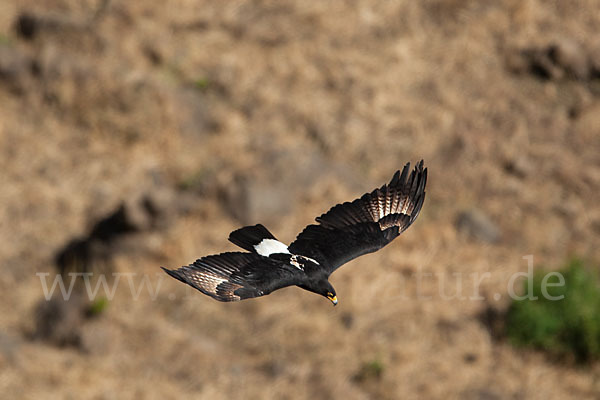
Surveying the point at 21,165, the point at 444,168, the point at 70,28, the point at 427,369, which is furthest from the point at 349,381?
the point at 70,28

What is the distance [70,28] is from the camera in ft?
57.3

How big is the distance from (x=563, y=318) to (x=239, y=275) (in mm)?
9861

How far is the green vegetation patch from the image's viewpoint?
1484 cm

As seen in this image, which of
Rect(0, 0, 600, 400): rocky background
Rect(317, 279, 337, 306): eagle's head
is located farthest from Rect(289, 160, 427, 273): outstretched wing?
Rect(0, 0, 600, 400): rocky background

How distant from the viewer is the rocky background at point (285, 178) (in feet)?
45.9

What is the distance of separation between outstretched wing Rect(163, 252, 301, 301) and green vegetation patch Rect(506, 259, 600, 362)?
9123mm

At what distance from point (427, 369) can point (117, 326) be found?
17.1 ft

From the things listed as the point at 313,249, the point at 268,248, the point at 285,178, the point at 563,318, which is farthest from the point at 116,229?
the point at 563,318

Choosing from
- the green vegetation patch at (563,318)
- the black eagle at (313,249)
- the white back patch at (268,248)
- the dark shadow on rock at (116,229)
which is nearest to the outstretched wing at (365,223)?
the black eagle at (313,249)

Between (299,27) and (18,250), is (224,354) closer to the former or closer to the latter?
(18,250)

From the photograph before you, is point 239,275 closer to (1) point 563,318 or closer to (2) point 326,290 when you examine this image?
(2) point 326,290

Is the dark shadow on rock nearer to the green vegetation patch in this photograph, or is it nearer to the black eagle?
the green vegetation patch

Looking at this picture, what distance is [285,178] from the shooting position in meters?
15.8

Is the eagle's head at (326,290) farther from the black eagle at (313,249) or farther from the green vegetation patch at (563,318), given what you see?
the green vegetation patch at (563,318)
